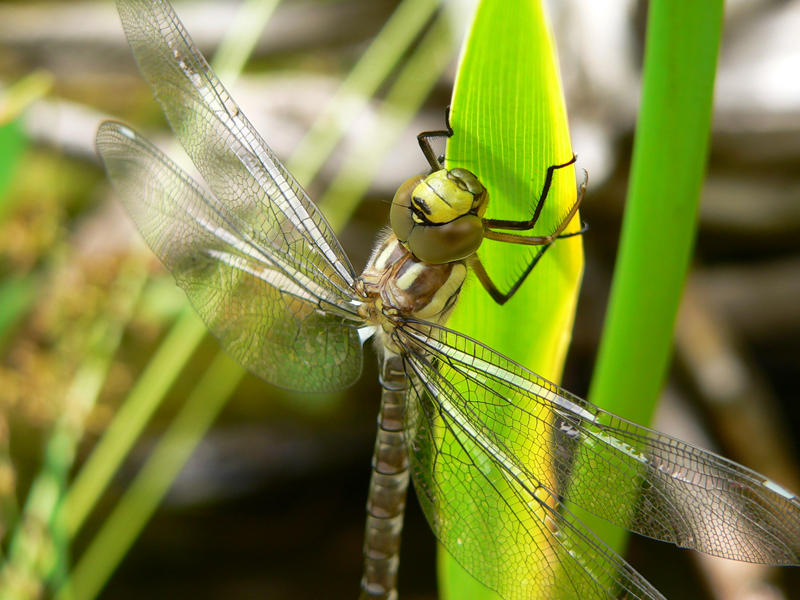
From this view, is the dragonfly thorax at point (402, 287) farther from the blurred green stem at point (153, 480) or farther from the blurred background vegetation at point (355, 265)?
the blurred green stem at point (153, 480)

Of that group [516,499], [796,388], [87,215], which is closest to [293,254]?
[516,499]

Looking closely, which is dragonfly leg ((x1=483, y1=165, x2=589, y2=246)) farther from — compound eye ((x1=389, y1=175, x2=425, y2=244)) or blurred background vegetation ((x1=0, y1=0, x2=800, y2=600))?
blurred background vegetation ((x1=0, y1=0, x2=800, y2=600))

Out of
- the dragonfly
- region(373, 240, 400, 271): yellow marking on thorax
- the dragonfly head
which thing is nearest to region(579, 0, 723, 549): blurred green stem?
the dragonfly

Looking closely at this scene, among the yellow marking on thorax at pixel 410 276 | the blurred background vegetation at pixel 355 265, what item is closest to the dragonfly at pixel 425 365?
the yellow marking on thorax at pixel 410 276

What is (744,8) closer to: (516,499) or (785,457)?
(785,457)

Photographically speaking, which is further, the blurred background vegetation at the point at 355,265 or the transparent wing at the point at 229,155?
the blurred background vegetation at the point at 355,265

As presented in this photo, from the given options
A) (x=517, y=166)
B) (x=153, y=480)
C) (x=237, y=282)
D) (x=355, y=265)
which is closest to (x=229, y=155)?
(x=237, y=282)
